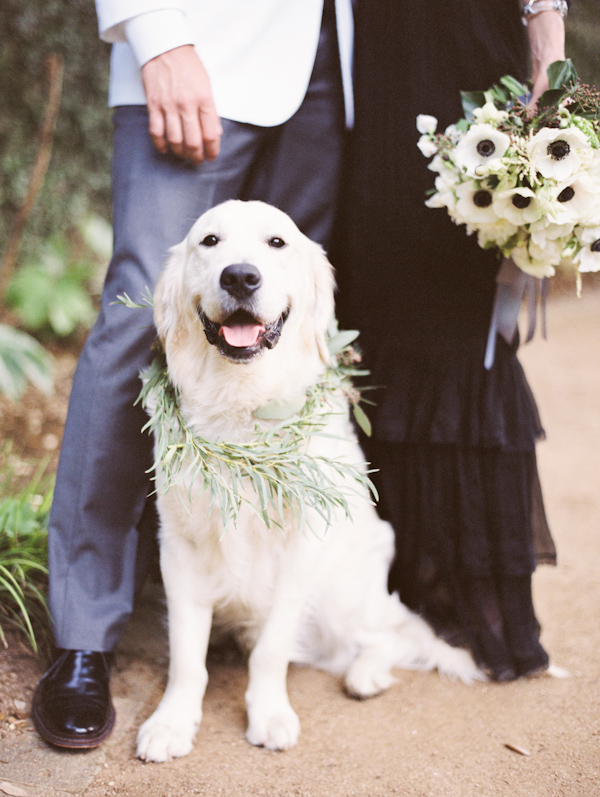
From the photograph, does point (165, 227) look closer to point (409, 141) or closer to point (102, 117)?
point (409, 141)

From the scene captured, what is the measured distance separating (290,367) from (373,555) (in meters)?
0.72

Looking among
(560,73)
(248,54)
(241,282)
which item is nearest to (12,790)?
(241,282)

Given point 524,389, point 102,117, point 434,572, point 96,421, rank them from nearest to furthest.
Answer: point 96,421, point 524,389, point 434,572, point 102,117

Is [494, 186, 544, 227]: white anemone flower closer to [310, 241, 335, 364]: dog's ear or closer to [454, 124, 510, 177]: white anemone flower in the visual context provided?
[454, 124, 510, 177]: white anemone flower

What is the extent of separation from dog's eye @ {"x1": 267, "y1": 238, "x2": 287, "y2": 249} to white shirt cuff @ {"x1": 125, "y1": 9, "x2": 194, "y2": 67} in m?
0.53

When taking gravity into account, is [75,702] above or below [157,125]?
below

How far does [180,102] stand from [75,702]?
154 cm

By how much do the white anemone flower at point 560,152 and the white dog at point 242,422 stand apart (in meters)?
0.63

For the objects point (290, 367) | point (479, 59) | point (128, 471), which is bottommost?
point (128, 471)

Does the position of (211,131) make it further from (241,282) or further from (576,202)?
(576,202)

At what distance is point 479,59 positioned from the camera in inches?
79.6

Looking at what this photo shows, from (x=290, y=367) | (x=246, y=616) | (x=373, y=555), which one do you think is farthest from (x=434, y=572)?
(x=290, y=367)

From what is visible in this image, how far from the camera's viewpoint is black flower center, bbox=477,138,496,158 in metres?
1.80

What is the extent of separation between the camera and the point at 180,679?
1.90m
